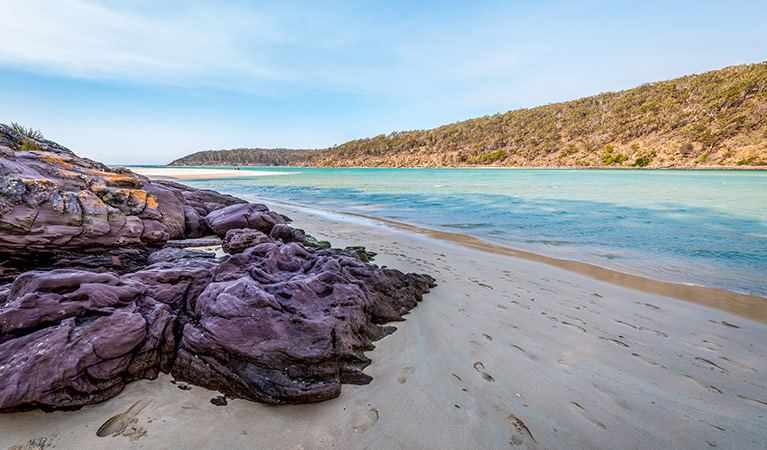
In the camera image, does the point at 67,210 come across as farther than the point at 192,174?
No

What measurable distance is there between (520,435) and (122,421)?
9.01 ft

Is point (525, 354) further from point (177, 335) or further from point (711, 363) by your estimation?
point (177, 335)

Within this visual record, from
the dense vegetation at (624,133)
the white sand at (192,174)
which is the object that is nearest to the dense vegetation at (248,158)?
the dense vegetation at (624,133)

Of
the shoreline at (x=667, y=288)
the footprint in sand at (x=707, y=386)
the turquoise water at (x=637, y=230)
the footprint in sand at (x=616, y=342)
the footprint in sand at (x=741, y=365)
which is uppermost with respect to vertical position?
the footprint in sand at (x=707, y=386)

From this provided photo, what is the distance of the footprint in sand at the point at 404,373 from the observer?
8.62ft

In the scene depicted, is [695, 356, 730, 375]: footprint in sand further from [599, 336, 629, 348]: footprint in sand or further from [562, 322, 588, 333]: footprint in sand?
[562, 322, 588, 333]: footprint in sand

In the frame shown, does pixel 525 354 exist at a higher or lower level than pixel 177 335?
lower

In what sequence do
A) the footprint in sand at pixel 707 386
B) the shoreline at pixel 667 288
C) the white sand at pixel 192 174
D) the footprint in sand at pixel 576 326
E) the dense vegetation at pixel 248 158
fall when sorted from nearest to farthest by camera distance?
1. the footprint in sand at pixel 707 386
2. the footprint in sand at pixel 576 326
3. the shoreline at pixel 667 288
4. the white sand at pixel 192 174
5. the dense vegetation at pixel 248 158

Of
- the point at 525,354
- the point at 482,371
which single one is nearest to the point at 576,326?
the point at 525,354

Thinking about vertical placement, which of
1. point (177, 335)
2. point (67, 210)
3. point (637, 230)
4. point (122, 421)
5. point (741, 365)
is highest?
point (67, 210)

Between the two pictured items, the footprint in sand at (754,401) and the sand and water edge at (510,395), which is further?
the footprint in sand at (754,401)

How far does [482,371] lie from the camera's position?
2771mm

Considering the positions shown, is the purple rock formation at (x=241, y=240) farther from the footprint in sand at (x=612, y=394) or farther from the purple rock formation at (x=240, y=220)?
the footprint in sand at (x=612, y=394)

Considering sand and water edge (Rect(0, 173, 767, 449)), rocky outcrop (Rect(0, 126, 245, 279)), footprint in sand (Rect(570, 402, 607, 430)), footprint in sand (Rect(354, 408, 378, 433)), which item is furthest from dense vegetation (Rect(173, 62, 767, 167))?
rocky outcrop (Rect(0, 126, 245, 279))
